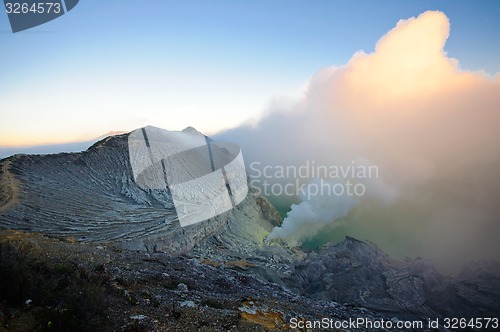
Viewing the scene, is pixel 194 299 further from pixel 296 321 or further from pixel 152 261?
pixel 152 261

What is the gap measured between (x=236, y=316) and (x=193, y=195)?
37.4 metres

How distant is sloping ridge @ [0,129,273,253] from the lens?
2556 cm

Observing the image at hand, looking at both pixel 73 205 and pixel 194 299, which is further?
pixel 73 205

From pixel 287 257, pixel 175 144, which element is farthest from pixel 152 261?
pixel 175 144

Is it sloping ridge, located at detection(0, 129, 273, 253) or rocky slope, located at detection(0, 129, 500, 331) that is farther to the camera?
sloping ridge, located at detection(0, 129, 273, 253)

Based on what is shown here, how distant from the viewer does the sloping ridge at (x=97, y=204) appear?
25.6 metres

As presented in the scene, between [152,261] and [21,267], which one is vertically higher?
[21,267]

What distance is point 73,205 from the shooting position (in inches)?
1172

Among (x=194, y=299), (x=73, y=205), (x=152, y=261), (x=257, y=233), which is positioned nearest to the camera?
(x=194, y=299)

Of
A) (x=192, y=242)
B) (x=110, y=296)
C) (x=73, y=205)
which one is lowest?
(x=192, y=242)

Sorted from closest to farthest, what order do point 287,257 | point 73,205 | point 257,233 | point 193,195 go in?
point 73,205 < point 287,257 < point 193,195 < point 257,233

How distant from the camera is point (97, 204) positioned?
32062 millimetres

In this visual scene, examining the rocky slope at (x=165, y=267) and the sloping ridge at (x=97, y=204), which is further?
the sloping ridge at (x=97, y=204)

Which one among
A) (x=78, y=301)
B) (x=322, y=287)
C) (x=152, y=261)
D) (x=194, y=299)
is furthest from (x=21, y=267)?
(x=322, y=287)
